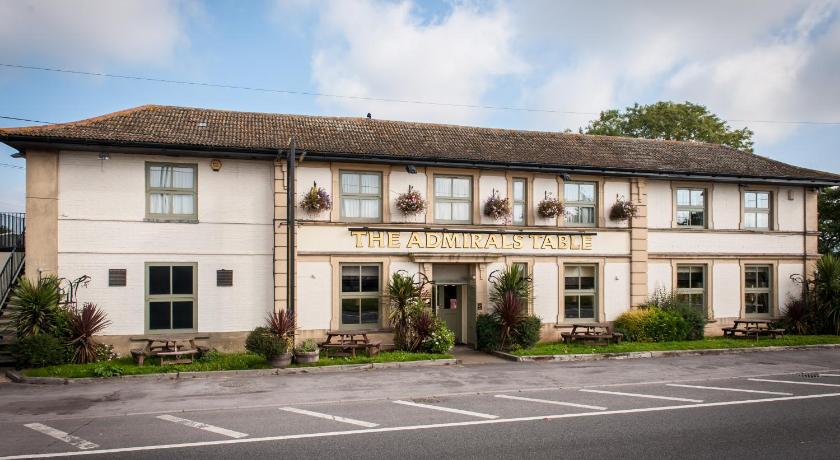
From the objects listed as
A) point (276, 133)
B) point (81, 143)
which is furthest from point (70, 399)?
point (276, 133)

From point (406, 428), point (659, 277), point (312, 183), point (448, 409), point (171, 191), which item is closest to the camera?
point (406, 428)

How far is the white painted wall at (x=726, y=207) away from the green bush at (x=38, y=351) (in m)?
19.0

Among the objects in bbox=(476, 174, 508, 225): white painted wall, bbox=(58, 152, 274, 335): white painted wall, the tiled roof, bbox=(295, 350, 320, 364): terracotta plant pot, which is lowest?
bbox=(295, 350, 320, 364): terracotta plant pot

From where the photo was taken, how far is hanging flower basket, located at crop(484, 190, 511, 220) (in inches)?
725

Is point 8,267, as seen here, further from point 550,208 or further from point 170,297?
point 550,208

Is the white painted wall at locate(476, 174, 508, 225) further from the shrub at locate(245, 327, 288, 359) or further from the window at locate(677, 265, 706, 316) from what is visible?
the shrub at locate(245, 327, 288, 359)

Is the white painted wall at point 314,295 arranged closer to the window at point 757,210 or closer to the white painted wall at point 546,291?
the white painted wall at point 546,291

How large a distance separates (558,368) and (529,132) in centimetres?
984

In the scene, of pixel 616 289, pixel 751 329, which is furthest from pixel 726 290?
pixel 616 289

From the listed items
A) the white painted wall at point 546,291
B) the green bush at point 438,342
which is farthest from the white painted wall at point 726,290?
the green bush at point 438,342

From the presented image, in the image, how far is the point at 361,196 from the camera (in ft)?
58.7

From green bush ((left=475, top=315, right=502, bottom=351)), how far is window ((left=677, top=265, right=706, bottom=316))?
6.68 meters

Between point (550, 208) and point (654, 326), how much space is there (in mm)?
4693

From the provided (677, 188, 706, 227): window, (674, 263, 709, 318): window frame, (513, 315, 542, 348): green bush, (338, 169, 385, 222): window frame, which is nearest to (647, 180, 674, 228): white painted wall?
(677, 188, 706, 227): window
